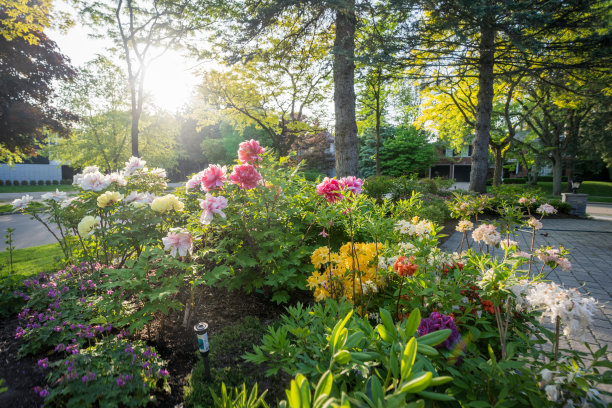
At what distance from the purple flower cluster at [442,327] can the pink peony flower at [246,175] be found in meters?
1.87

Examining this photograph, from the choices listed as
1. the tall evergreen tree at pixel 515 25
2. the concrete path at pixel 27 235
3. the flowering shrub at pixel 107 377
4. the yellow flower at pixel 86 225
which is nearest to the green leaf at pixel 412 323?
the flowering shrub at pixel 107 377

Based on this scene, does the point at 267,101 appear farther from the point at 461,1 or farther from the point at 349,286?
the point at 349,286

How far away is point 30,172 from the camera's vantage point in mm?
34844

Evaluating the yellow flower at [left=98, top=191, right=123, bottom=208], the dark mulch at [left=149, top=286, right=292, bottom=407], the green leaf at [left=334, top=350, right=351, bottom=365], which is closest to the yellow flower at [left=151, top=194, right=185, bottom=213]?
the yellow flower at [left=98, top=191, right=123, bottom=208]

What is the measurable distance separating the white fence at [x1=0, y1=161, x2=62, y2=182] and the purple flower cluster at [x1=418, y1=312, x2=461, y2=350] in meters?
45.0

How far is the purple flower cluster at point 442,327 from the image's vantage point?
139 cm

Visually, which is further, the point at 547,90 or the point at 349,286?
the point at 547,90

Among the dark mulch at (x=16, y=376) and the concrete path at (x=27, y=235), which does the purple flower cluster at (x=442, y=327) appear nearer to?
the dark mulch at (x=16, y=376)

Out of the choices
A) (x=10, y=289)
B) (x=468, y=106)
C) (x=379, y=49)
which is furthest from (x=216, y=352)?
(x=468, y=106)

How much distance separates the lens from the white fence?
33463 mm

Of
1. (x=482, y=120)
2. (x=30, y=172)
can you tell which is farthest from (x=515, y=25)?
(x=30, y=172)

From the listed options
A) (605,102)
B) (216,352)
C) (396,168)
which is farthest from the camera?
(396,168)

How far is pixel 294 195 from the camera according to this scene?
3430mm

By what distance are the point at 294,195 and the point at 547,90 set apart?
1611 centimetres
